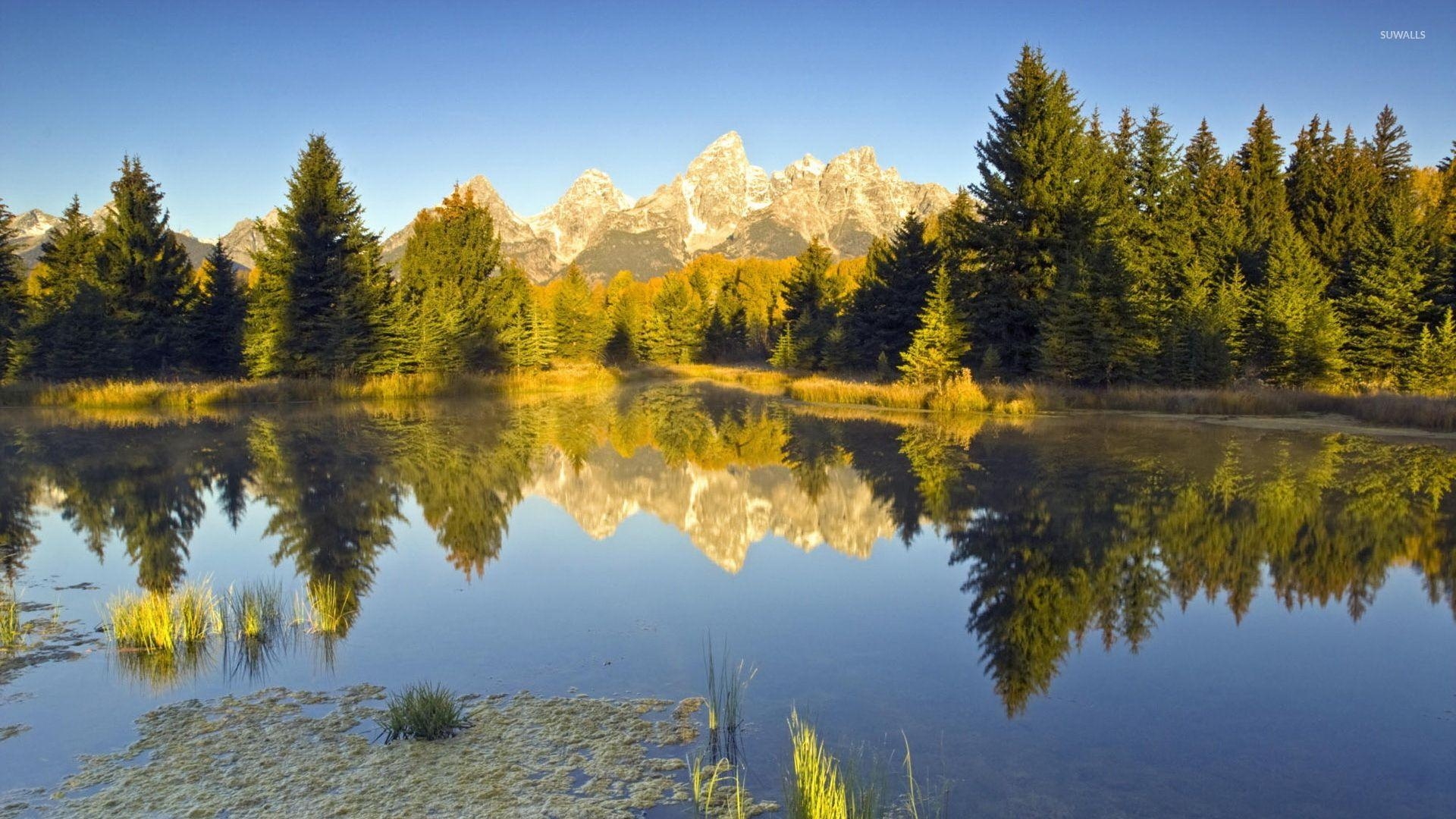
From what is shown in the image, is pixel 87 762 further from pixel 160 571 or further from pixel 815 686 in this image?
pixel 160 571

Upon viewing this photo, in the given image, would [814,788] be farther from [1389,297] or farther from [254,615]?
[1389,297]

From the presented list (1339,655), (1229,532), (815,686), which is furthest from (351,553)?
(1229,532)

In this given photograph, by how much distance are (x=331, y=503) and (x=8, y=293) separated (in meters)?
43.9

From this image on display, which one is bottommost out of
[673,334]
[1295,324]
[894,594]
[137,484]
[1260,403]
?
[894,594]

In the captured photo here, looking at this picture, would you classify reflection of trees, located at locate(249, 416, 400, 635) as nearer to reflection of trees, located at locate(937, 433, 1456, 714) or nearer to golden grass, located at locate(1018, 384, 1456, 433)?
reflection of trees, located at locate(937, 433, 1456, 714)

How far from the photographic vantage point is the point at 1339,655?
22.4 ft

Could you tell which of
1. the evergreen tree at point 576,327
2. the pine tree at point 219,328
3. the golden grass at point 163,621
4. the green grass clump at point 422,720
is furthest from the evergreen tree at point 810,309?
the green grass clump at point 422,720

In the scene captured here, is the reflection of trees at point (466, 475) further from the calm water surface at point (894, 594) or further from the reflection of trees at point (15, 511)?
the reflection of trees at point (15, 511)

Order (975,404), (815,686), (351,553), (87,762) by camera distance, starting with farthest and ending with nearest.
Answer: (975,404) → (351,553) → (815,686) → (87,762)

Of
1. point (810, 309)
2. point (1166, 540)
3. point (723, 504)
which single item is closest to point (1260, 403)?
point (1166, 540)

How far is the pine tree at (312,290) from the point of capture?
3747 centimetres

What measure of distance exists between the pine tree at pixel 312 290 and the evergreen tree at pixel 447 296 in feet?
5.68

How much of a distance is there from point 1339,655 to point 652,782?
18.5 feet

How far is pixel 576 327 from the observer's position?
7625 cm
